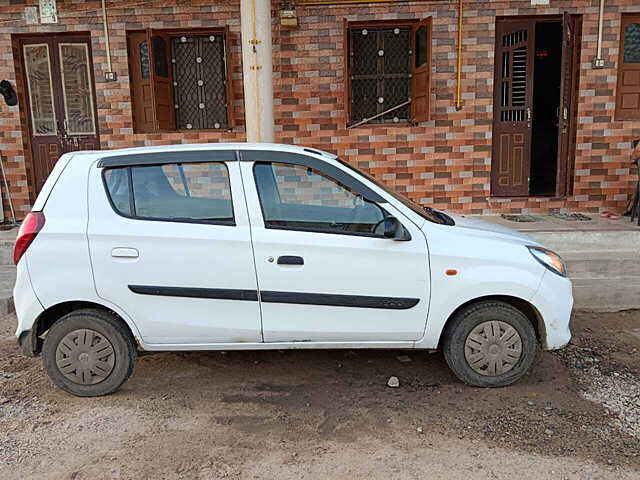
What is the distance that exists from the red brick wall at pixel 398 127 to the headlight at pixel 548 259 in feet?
14.6

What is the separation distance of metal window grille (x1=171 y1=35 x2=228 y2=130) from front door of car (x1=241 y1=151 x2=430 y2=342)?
189 inches

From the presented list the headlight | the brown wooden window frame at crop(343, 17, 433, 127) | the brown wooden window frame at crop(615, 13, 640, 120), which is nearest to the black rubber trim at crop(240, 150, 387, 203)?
the headlight

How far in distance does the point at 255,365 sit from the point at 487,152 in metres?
5.25

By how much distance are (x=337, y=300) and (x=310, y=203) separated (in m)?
0.69

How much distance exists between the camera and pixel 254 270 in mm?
3938

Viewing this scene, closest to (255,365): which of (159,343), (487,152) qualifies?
(159,343)

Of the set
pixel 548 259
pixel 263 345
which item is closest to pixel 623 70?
pixel 548 259

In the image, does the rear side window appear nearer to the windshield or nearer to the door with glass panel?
the windshield

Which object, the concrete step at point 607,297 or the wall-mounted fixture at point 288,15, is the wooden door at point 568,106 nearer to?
the concrete step at point 607,297

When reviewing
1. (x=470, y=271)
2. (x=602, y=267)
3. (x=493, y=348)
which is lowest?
(x=602, y=267)

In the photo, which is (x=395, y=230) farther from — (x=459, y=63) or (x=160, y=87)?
(x=160, y=87)

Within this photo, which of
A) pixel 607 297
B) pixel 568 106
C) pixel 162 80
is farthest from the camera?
pixel 568 106

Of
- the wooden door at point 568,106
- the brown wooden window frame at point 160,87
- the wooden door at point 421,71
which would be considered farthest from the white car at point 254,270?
the wooden door at point 568,106

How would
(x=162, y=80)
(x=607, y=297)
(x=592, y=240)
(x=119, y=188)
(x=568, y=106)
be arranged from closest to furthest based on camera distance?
(x=119, y=188)
(x=607, y=297)
(x=592, y=240)
(x=162, y=80)
(x=568, y=106)
